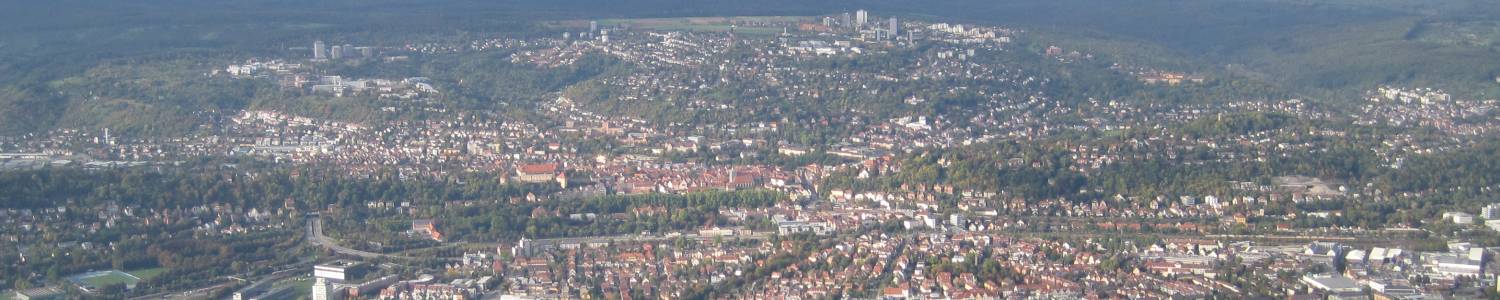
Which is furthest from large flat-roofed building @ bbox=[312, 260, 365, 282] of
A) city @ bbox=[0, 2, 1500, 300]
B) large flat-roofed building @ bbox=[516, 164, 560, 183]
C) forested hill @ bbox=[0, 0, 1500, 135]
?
forested hill @ bbox=[0, 0, 1500, 135]

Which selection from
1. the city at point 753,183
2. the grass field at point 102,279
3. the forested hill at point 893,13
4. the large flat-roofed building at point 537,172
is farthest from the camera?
the forested hill at point 893,13

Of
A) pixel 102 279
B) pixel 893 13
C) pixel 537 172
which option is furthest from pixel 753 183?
pixel 893 13

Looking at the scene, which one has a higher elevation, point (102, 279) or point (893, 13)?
point (893, 13)

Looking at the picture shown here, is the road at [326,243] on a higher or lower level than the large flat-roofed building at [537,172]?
lower

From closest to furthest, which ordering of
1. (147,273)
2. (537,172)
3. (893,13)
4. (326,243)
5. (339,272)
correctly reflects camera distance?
(339,272) → (147,273) → (326,243) → (537,172) → (893,13)

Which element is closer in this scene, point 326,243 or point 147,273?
point 147,273

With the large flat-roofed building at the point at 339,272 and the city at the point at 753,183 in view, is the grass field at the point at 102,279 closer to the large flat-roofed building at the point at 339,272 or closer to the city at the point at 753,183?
the city at the point at 753,183

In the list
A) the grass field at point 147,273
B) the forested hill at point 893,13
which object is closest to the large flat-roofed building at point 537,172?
the grass field at point 147,273

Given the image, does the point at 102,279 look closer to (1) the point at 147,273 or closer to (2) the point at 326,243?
(1) the point at 147,273

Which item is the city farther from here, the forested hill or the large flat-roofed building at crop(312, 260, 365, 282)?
the forested hill

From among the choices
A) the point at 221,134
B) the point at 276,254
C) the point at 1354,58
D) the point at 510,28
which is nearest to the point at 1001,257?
the point at 276,254
